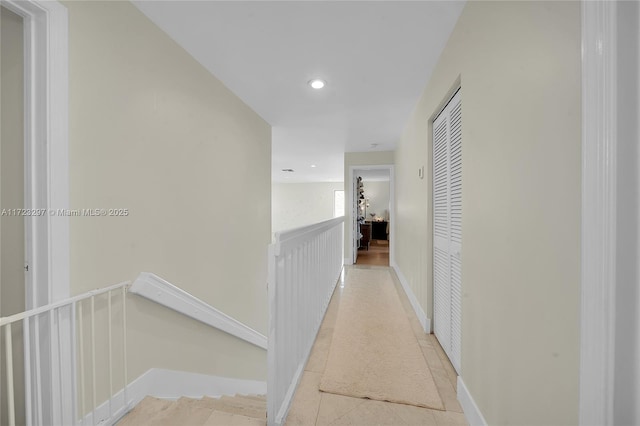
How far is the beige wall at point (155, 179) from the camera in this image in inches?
45.9

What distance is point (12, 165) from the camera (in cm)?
103

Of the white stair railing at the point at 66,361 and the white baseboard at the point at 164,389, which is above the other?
the white stair railing at the point at 66,361

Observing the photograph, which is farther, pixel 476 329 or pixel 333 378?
pixel 333 378

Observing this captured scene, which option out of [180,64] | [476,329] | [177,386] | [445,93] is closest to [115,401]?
[177,386]

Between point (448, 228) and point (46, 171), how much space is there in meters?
2.22

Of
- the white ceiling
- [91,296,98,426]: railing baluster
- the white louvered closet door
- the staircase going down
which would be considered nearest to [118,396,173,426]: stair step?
the staircase going down

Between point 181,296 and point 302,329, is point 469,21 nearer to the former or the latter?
point 302,329

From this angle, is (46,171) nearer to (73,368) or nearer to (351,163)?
(73,368)

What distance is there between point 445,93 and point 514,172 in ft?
3.30

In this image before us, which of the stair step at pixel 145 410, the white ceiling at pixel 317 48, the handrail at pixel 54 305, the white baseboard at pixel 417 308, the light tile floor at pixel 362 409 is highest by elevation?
the white ceiling at pixel 317 48

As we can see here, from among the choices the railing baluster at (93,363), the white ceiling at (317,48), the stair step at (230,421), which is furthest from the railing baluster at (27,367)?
the white ceiling at (317,48)

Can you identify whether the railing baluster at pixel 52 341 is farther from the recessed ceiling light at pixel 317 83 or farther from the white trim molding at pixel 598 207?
the recessed ceiling light at pixel 317 83

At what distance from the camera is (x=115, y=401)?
4.25 feet

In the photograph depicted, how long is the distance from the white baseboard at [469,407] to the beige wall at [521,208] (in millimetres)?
44
